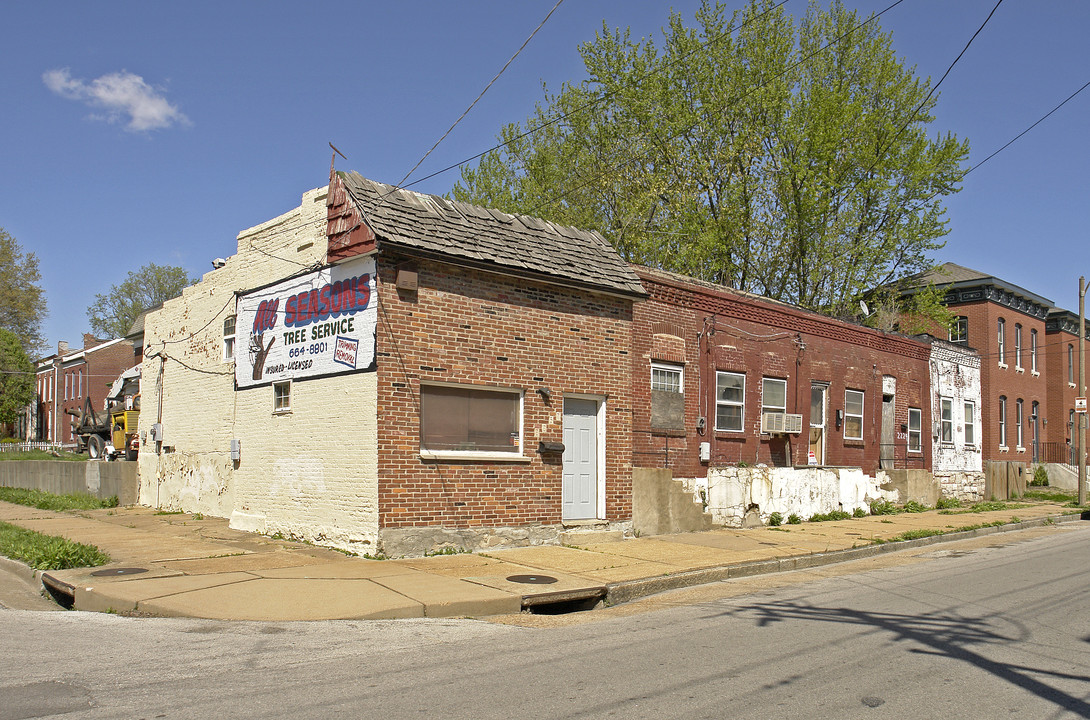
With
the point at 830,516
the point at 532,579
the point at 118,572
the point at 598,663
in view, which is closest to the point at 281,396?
the point at 118,572

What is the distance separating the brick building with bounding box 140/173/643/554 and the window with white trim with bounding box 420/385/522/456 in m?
0.02

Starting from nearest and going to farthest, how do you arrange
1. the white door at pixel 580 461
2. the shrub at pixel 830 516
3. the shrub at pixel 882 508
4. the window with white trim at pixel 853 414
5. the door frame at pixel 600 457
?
the white door at pixel 580 461, the door frame at pixel 600 457, the shrub at pixel 830 516, the shrub at pixel 882 508, the window with white trim at pixel 853 414

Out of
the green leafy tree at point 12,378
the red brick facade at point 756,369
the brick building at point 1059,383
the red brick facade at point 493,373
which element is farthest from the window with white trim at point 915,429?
the green leafy tree at point 12,378

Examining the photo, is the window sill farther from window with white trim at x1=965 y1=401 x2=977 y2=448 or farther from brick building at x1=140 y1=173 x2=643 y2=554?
window with white trim at x1=965 y1=401 x2=977 y2=448

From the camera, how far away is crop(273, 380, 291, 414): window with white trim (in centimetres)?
1418

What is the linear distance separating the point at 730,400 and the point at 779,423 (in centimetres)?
158

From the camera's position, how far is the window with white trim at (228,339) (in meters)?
16.6

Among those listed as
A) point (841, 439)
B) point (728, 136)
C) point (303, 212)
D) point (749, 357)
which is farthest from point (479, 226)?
point (728, 136)

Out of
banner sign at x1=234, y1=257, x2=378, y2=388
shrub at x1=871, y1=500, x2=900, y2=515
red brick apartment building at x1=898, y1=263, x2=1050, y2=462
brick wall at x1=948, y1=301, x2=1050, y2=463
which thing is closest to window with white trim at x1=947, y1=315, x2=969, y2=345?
red brick apartment building at x1=898, y1=263, x2=1050, y2=462

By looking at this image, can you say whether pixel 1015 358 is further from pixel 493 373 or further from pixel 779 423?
pixel 493 373

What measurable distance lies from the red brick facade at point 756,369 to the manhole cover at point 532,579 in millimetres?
5761

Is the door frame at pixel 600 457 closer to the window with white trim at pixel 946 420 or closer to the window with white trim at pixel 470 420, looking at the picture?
the window with white trim at pixel 470 420

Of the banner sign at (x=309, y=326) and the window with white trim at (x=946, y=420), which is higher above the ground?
the banner sign at (x=309, y=326)

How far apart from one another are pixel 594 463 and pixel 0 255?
5744 centimetres
